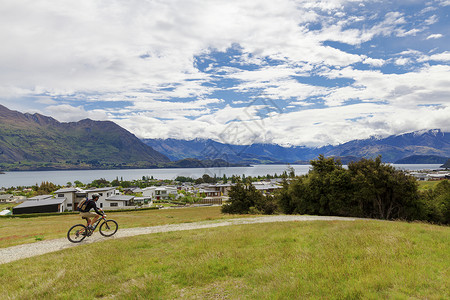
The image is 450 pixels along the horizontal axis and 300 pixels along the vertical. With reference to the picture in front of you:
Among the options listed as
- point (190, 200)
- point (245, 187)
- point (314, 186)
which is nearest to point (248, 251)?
point (314, 186)

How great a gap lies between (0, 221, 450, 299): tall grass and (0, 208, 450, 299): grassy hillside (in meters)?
0.03

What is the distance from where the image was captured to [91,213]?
15.0 metres

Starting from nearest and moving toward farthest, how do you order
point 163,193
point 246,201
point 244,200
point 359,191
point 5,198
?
point 359,191
point 246,201
point 244,200
point 5,198
point 163,193

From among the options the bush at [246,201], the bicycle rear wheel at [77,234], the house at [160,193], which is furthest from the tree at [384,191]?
the house at [160,193]

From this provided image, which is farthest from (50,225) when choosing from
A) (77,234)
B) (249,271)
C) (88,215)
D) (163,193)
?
(163,193)

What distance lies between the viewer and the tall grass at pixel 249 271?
21.2ft

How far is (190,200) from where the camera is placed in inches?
4407

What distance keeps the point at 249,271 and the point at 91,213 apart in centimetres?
1089

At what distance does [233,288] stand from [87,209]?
1044cm

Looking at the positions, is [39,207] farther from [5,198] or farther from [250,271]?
[250,271]

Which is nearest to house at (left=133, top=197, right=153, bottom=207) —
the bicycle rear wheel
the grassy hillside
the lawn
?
the lawn

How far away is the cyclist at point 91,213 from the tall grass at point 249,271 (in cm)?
233

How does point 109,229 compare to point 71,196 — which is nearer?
point 109,229

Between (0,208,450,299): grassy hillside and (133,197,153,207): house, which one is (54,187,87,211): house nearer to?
(133,197,153,207): house
